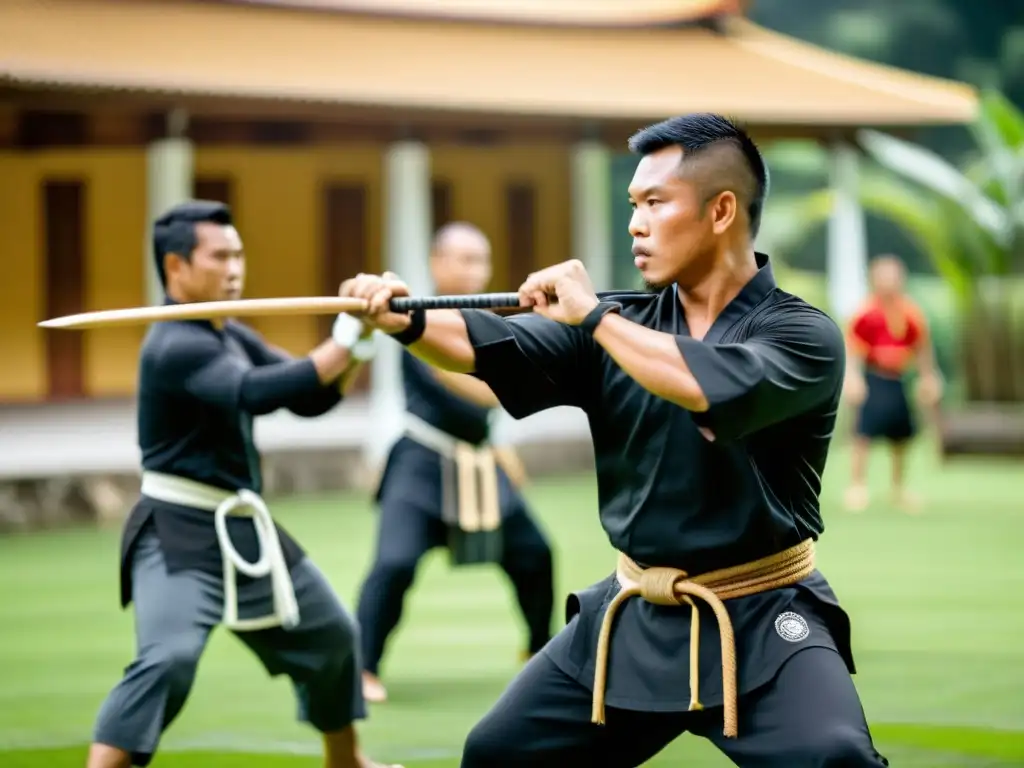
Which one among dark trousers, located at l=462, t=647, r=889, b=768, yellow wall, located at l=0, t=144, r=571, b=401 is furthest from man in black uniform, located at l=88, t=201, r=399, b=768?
yellow wall, located at l=0, t=144, r=571, b=401

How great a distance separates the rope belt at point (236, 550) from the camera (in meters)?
4.61

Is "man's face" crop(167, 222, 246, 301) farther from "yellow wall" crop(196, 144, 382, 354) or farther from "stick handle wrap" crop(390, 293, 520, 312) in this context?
"yellow wall" crop(196, 144, 382, 354)

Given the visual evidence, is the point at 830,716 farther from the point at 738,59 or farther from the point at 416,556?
the point at 738,59

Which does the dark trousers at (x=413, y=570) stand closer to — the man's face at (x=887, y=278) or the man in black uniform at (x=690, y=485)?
the man in black uniform at (x=690, y=485)

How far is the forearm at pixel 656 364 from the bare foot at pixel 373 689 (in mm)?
3387

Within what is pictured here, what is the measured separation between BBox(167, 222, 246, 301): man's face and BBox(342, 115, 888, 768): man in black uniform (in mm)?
1383

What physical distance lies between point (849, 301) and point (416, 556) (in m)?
10.9

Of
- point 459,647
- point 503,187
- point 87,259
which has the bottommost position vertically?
point 459,647

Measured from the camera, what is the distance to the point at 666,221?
3.32 metres

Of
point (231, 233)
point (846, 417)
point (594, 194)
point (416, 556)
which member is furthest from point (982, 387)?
point (231, 233)

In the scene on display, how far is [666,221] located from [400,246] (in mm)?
11182

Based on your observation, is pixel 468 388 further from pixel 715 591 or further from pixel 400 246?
pixel 400 246

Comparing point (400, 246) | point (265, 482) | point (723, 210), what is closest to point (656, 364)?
point (723, 210)

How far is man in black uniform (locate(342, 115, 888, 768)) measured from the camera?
3176 mm
